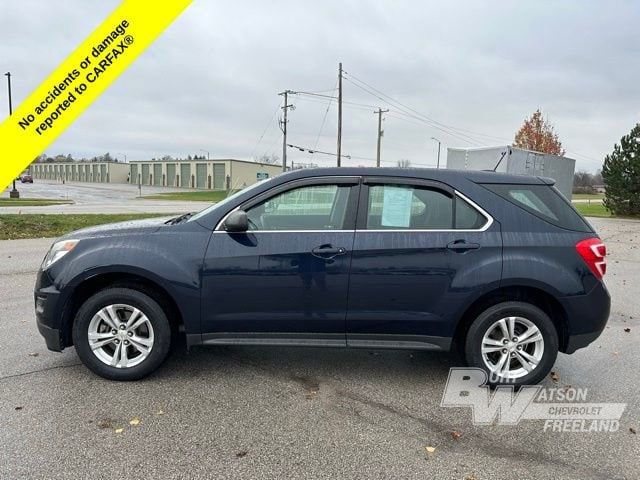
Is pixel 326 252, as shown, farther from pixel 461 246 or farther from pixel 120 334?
pixel 120 334

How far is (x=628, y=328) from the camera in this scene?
5.29 metres

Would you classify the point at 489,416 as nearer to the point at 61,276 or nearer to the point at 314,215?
the point at 314,215

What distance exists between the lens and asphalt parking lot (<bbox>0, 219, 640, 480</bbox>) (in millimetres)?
2572

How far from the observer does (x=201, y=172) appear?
8331 cm

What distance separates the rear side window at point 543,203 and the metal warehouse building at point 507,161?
910cm

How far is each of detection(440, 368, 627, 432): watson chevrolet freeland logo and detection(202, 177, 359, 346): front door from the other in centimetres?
107

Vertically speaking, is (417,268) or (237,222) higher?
(237,222)

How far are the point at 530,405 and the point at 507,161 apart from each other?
1136cm

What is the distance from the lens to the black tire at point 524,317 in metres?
3.48

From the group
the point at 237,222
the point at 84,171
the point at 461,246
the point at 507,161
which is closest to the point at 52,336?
the point at 237,222

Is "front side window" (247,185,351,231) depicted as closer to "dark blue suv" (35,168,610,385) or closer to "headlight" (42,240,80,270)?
"dark blue suv" (35,168,610,385)

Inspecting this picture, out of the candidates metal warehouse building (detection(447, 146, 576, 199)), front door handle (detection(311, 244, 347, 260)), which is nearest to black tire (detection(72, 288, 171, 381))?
front door handle (detection(311, 244, 347, 260))

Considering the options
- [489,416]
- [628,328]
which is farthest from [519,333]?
[628,328]

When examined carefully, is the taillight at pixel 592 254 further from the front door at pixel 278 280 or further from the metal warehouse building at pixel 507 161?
the metal warehouse building at pixel 507 161
